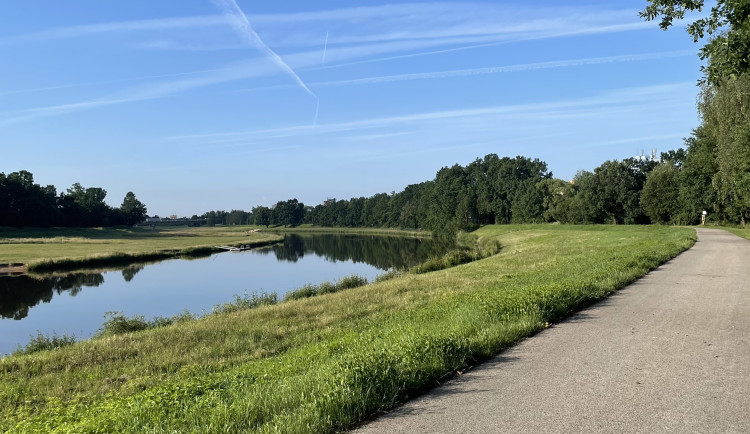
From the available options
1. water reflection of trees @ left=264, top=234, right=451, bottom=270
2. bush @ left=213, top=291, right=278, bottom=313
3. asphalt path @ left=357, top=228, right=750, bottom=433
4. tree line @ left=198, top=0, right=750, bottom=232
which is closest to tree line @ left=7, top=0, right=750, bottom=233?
tree line @ left=198, top=0, right=750, bottom=232

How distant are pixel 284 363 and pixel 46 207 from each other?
11293 cm

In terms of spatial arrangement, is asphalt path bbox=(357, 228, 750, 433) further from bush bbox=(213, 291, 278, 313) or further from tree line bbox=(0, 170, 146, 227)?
tree line bbox=(0, 170, 146, 227)

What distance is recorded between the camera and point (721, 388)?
18.0 feet

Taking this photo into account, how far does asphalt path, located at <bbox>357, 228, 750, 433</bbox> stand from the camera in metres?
4.64

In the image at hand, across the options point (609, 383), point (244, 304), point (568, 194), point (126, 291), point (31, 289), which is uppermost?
point (568, 194)

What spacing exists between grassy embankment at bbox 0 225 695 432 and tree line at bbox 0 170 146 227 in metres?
99.8

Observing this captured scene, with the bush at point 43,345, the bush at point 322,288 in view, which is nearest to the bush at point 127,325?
the bush at point 43,345

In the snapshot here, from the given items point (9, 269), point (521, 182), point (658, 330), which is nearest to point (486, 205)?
point (521, 182)

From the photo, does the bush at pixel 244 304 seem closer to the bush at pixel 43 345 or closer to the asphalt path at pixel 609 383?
the bush at pixel 43 345

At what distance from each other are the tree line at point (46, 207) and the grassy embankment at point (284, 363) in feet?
328

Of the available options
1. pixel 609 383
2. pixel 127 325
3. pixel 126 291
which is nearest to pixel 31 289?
pixel 126 291

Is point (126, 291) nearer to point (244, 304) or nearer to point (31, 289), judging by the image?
point (31, 289)

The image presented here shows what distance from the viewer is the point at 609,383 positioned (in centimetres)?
571

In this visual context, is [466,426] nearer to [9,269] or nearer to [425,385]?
[425,385]
